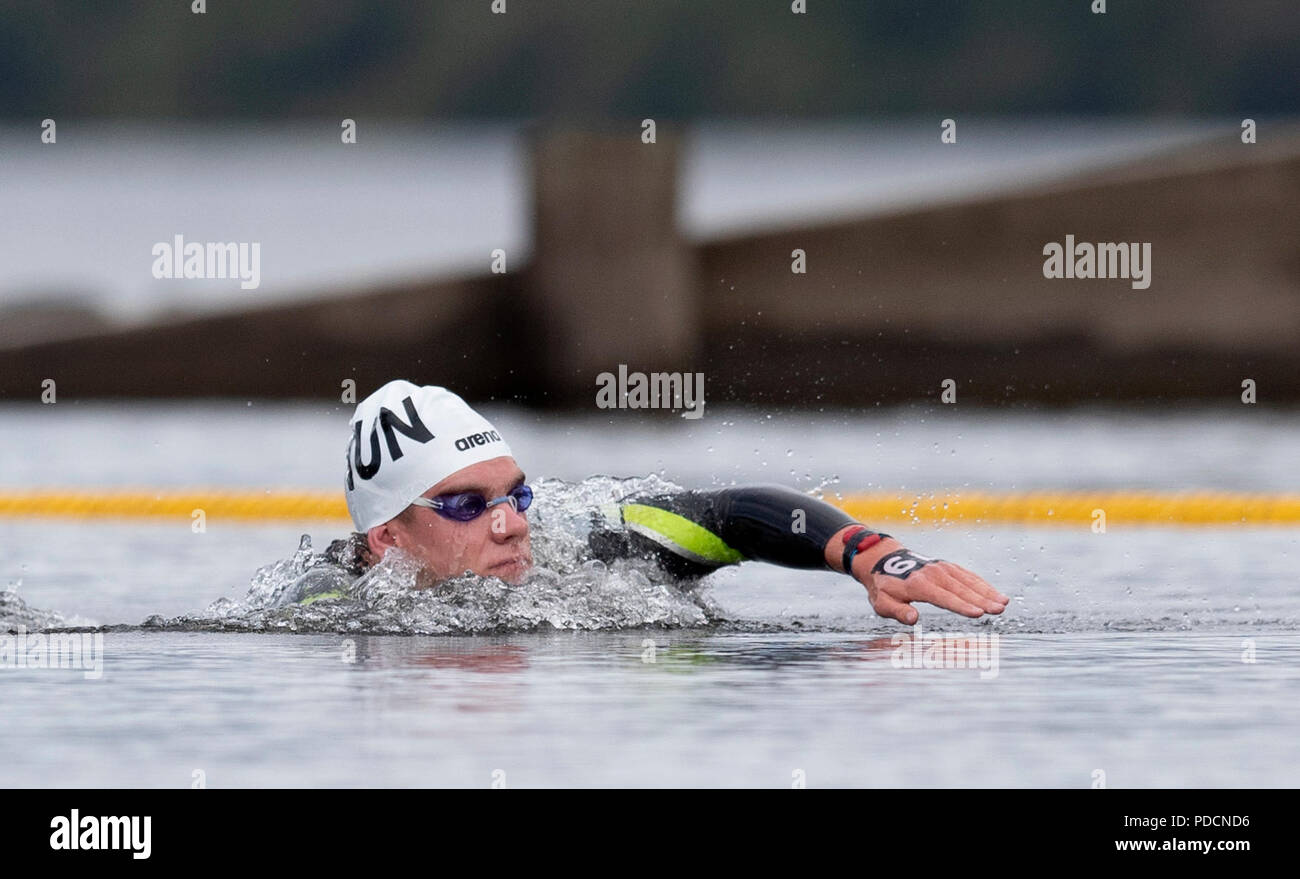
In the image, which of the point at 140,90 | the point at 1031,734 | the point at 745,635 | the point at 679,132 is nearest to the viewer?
the point at 1031,734

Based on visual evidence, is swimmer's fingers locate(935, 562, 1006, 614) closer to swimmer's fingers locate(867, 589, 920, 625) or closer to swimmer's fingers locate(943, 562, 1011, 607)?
swimmer's fingers locate(943, 562, 1011, 607)

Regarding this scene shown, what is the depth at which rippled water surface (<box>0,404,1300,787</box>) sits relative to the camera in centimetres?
488

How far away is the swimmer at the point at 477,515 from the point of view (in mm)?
7281

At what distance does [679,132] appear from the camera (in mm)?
16469

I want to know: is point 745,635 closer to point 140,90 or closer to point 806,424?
point 806,424

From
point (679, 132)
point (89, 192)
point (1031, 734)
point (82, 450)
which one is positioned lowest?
point (1031, 734)

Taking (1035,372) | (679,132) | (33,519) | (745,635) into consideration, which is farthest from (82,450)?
(745,635)

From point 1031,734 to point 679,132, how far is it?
11.6 m
